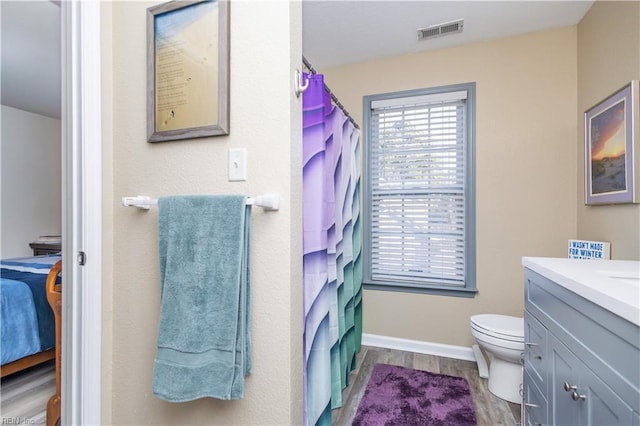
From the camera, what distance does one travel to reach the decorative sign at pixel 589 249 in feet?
5.75

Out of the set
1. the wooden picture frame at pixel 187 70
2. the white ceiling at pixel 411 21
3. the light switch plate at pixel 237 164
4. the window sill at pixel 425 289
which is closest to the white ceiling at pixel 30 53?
the wooden picture frame at pixel 187 70

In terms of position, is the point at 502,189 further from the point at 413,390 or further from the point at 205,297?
the point at 205,297

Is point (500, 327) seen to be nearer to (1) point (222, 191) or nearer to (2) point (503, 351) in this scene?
(2) point (503, 351)

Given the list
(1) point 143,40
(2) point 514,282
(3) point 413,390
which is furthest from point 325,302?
(2) point 514,282

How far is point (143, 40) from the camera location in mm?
1224

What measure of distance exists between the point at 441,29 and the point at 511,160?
1091 mm

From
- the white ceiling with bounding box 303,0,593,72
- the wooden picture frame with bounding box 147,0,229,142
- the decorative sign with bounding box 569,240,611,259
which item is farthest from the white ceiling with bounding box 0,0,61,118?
the decorative sign with bounding box 569,240,611,259

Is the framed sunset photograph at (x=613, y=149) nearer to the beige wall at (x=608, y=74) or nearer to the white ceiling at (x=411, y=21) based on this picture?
the beige wall at (x=608, y=74)

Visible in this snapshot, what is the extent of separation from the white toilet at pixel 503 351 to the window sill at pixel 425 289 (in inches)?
16.1

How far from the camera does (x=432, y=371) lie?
2.16m

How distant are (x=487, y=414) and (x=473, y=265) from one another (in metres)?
1.01

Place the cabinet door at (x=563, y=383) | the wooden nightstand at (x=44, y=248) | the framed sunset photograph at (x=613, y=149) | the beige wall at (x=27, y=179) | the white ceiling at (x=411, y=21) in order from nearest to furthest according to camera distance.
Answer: the cabinet door at (x=563, y=383) < the framed sunset photograph at (x=613, y=149) < the white ceiling at (x=411, y=21) < the beige wall at (x=27, y=179) < the wooden nightstand at (x=44, y=248)

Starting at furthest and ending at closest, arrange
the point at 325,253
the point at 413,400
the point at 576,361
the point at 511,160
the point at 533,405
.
Answer: the point at 511,160 < the point at 413,400 < the point at 325,253 < the point at 533,405 < the point at 576,361

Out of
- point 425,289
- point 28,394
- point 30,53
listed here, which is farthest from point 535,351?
point 30,53
